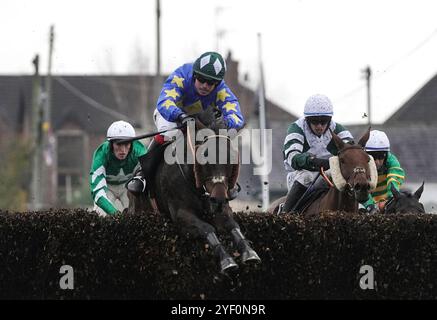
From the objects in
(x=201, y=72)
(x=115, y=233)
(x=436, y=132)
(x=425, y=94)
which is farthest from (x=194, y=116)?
(x=425, y=94)

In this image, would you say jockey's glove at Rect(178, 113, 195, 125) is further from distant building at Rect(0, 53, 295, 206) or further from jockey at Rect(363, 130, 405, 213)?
distant building at Rect(0, 53, 295, 206)

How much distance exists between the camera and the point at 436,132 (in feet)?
159

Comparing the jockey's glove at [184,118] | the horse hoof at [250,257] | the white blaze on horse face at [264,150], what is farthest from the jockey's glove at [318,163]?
the horse hoof at [250,257]

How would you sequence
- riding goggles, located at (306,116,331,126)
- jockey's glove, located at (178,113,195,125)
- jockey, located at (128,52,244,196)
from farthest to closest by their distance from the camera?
riding goggles, located at (306,116,331,126), jockey, located at (128,52,244,196), jockey's glove, located at (178,113,195,125)

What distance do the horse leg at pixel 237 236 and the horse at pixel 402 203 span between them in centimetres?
338

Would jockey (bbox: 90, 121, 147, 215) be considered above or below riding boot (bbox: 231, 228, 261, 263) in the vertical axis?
above

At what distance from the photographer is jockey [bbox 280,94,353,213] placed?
12.1 meters

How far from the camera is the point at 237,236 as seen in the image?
9633 millimetres

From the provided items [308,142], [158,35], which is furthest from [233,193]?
[158,35]

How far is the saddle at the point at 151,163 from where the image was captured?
35.9 feet

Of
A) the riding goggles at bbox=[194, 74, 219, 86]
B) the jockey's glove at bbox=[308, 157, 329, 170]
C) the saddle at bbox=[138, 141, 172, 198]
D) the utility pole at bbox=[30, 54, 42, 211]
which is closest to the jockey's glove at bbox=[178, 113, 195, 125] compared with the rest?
the riding goggles at bbox=[194, 74, 219, 86]

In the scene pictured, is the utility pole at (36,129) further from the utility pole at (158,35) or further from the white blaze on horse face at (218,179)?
the white blaze on horse face at (218,179)

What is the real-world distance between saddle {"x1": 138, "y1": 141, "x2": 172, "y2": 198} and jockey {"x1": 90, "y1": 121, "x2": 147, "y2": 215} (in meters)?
1.29
